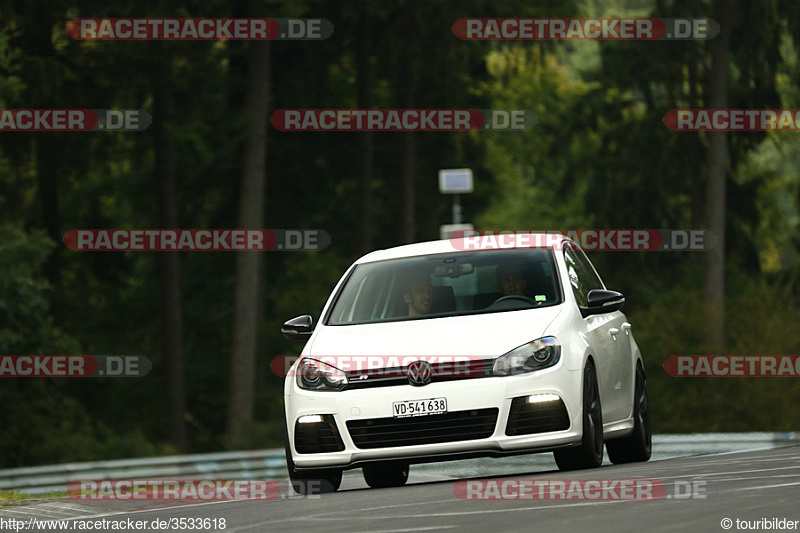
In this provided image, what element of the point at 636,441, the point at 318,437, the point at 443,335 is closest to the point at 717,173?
the point at 636,441

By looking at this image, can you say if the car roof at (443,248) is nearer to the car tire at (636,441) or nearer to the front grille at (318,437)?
the car tire at (636,441)

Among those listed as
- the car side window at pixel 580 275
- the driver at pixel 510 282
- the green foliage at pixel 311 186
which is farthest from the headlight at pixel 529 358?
the green foliage at pixel 311 186

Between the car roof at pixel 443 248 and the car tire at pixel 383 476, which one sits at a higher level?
the car roof at pixel 443 248

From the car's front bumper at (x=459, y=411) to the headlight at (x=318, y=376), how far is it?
0.06m

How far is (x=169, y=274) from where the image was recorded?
129 feet

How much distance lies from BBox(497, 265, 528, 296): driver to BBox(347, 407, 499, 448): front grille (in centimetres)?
144

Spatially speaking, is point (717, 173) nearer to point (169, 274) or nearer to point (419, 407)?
point (169, 274)

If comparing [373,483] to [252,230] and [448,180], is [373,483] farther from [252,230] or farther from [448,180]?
[252,230]

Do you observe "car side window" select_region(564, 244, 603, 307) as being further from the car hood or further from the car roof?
the car hood

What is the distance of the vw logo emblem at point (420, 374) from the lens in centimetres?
1148

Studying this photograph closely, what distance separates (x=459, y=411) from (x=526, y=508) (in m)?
1.94

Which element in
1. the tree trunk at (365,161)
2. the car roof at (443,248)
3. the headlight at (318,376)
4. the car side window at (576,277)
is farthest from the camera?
the tree trunk at (365,161)

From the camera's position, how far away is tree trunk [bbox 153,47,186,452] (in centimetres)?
3786

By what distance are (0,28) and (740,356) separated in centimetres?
1596
